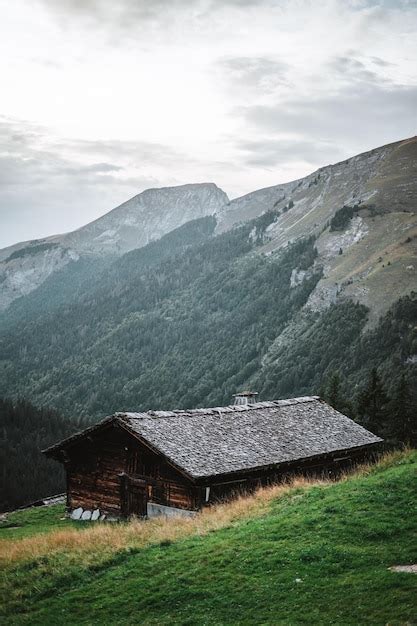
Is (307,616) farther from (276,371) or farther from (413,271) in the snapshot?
(276,371)

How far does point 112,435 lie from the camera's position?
30328 millimetres

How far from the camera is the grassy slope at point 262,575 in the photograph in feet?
39.3

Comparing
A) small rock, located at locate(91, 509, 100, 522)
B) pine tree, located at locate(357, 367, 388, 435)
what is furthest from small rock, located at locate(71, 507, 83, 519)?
pine tree, located at locate(357, 367, 388, 435)

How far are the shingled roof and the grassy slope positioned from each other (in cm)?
777

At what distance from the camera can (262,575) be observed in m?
13.9

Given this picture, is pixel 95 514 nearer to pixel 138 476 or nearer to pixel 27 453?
pixel 138 476

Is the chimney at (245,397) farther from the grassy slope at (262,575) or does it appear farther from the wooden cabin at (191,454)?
the grassy slope at (262,575)

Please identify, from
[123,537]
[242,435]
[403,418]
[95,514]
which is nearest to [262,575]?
[123,537]

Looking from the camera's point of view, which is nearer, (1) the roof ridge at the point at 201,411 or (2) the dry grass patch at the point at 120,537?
(2) the dry grass patch at the point at 120,537

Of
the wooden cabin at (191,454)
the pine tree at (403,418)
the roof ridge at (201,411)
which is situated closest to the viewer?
the wooden cabin at (191,454)

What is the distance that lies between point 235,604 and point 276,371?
180m

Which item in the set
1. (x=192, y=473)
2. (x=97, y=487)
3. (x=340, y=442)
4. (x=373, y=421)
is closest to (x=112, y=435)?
(x=97, y=487)

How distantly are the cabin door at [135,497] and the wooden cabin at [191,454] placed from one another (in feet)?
0.14

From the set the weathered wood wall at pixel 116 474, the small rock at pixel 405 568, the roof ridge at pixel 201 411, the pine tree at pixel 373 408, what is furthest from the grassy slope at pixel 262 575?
the pine tree at pixel 373 408
